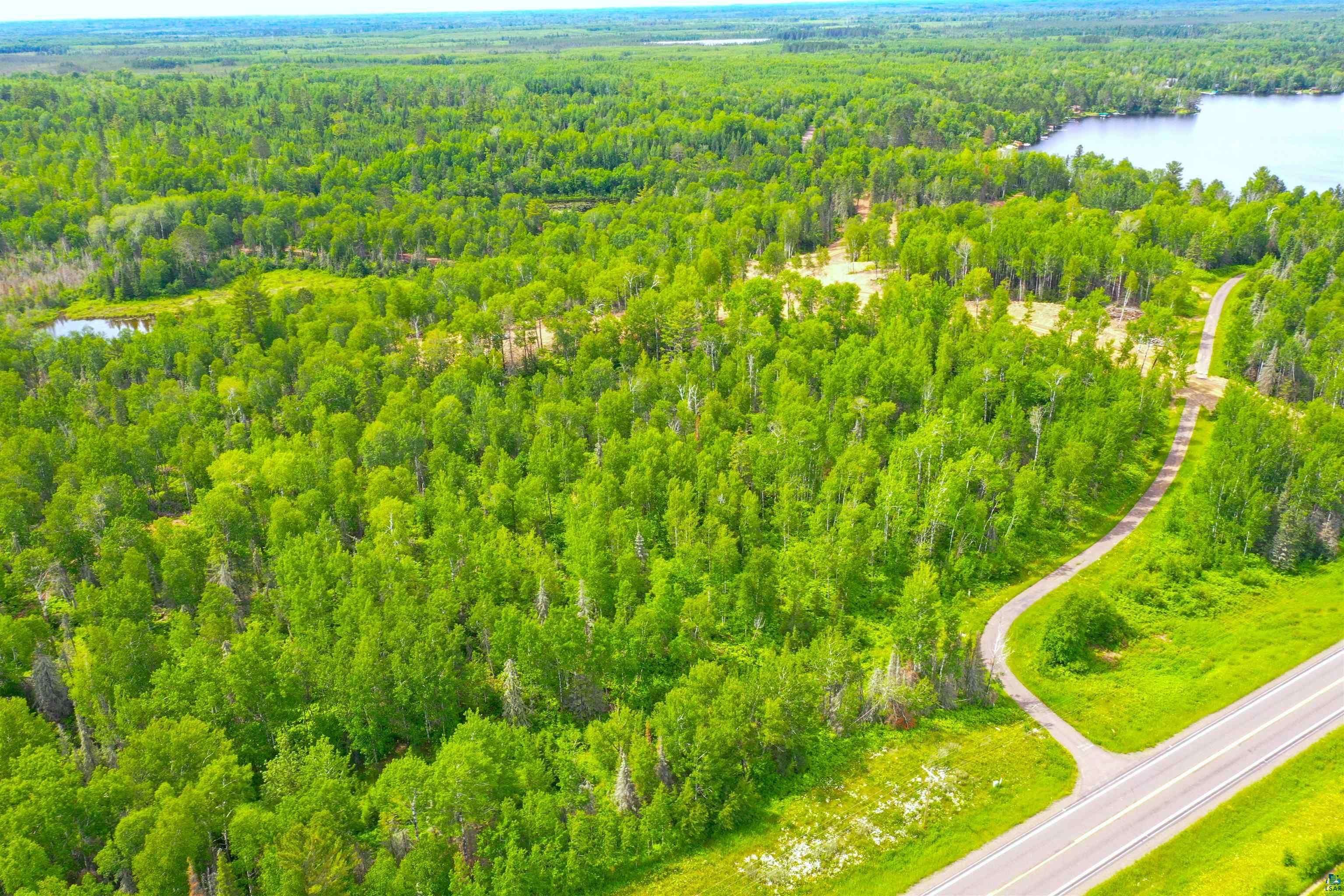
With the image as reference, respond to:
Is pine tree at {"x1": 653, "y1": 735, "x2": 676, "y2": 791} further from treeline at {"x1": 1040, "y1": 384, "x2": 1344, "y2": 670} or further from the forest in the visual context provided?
treeline at {"x1": 1040, "y1": 384, "x2": 1344, "y2": 670}

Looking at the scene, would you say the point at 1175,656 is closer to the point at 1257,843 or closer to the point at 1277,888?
the point at 1257,843

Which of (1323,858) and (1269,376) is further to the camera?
(1269,376)

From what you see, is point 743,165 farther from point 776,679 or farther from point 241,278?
point 776,679

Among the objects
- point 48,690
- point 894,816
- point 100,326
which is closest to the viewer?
point 894,816

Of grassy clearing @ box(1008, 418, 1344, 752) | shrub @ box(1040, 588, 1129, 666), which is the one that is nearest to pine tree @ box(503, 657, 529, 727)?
grassy clearing @ box(1008, 418, 1344, 752)

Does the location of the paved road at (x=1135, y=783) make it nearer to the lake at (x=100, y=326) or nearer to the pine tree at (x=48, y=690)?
the pine tree at (x=48, y=690)

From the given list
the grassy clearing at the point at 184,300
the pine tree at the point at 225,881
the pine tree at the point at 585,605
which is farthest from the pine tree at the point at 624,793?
the grassy clearing at the point at 184,300

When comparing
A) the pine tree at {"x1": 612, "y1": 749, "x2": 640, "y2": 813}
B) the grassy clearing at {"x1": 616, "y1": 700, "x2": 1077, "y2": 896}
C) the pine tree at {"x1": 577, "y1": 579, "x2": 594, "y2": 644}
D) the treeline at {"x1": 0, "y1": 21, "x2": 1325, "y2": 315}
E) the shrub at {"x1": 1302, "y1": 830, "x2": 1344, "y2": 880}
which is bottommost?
the grassy clearing at {"x1": 616, "y1": 700, "x2": 1077, "y2": 896}

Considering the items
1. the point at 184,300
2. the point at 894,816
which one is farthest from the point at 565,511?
the point at 184,300
